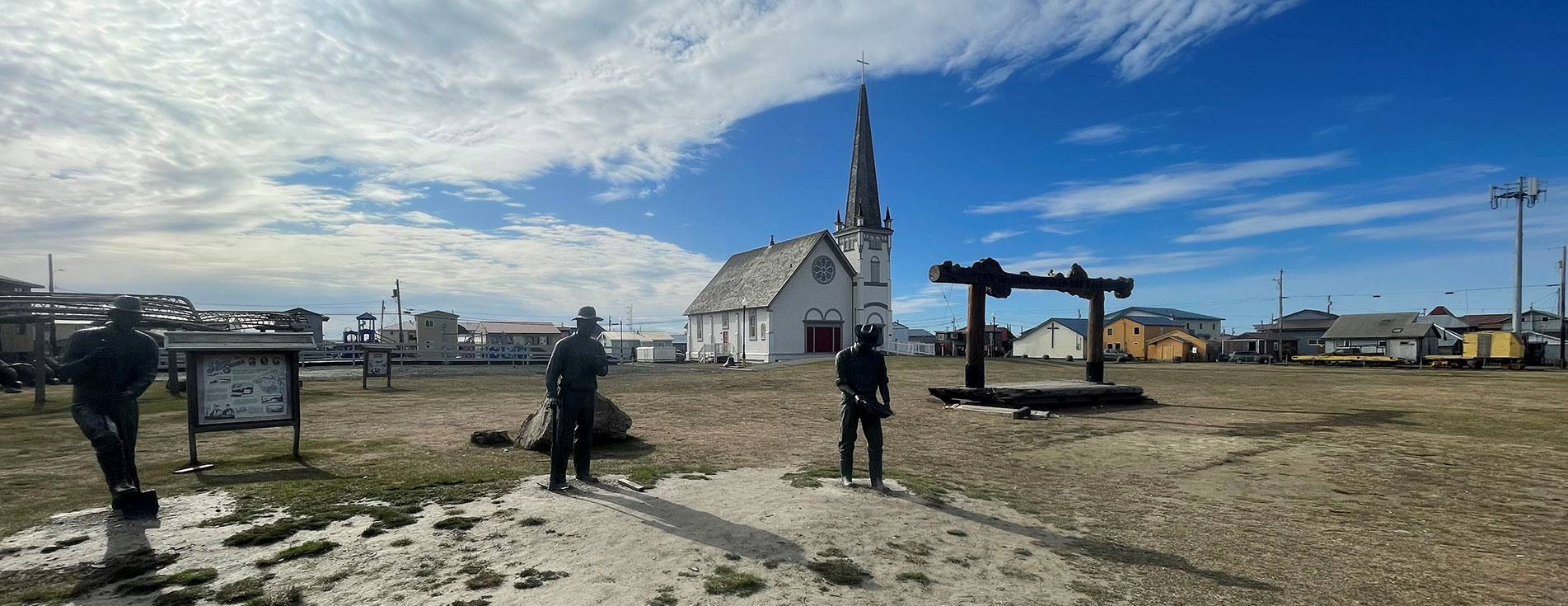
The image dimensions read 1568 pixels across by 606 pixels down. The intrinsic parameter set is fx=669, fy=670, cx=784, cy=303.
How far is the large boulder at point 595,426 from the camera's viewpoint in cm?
909

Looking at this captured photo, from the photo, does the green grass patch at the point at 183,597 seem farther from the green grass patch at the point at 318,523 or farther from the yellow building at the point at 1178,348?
the yellow building at the point at 1178,348

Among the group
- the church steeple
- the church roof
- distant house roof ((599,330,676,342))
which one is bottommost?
distant house roof ((599,330,676,342))

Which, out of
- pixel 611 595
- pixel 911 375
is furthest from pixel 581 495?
pixel 911 375

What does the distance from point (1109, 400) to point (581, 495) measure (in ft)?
47.7

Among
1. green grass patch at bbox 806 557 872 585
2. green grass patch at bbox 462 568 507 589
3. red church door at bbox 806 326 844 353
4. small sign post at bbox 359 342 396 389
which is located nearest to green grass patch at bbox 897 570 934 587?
green grass patch at bbox 806 557 872 585

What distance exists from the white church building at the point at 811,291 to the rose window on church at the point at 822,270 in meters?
0.06

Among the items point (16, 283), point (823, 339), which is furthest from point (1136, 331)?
point (16, 283)

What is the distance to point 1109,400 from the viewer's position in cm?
1683

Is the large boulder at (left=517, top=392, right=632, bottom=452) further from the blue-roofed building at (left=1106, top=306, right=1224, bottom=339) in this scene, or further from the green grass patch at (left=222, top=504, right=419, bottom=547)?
the blue-roofed building at (left=1106, top=306, right=1224, bottom=339)

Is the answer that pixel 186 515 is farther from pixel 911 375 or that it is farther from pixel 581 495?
pixel 911 375

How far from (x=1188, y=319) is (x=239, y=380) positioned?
8375cm

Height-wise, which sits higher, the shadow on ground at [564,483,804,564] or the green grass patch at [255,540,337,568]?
the green grass patch at [255,540,337,568]

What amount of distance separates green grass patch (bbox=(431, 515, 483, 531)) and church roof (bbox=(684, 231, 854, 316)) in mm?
37841

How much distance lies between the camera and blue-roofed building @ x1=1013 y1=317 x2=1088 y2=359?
62.3 metres
